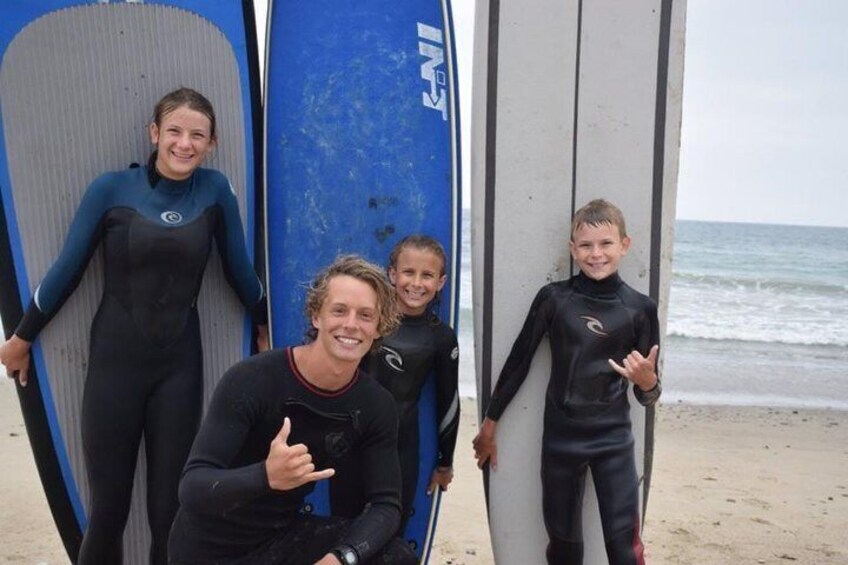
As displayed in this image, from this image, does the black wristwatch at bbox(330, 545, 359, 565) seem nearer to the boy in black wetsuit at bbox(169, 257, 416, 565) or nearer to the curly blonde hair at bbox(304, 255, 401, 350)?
the boy in black wetsuit at bbox(169, 257, 416, 565)

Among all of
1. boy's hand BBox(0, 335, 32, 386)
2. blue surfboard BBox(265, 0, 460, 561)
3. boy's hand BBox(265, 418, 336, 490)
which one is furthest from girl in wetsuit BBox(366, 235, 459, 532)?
boy's hand BBox(0, 335, 32, 386)

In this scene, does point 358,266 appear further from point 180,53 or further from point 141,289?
point 180,53

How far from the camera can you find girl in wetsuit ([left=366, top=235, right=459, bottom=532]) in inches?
105

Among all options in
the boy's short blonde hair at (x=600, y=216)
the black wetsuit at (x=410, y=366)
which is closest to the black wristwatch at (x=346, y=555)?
the black wetsuit at (x=410, y=366)

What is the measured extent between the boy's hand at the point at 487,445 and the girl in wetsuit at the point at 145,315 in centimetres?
90

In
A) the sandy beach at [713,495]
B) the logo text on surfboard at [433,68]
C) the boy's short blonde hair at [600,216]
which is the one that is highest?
the logo text on surfboard at [433,68]

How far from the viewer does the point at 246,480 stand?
187 cm

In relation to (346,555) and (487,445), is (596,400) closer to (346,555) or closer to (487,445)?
(487,445)

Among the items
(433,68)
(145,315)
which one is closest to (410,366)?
(145,315)

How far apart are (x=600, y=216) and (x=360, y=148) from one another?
2.92 ft

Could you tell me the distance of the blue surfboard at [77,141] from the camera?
9.48ft

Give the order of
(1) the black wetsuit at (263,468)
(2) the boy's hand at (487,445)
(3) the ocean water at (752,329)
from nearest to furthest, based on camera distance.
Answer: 1. (1) the black wetsuit at (263,468)
2. (2) the boy's hand at (487,445)
3. (3) the ocean water at (752,329)

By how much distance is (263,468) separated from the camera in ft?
6.15

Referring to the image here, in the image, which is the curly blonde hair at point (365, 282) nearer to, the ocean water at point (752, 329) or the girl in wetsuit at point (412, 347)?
the girl in wetsuit at point (412, 347)
